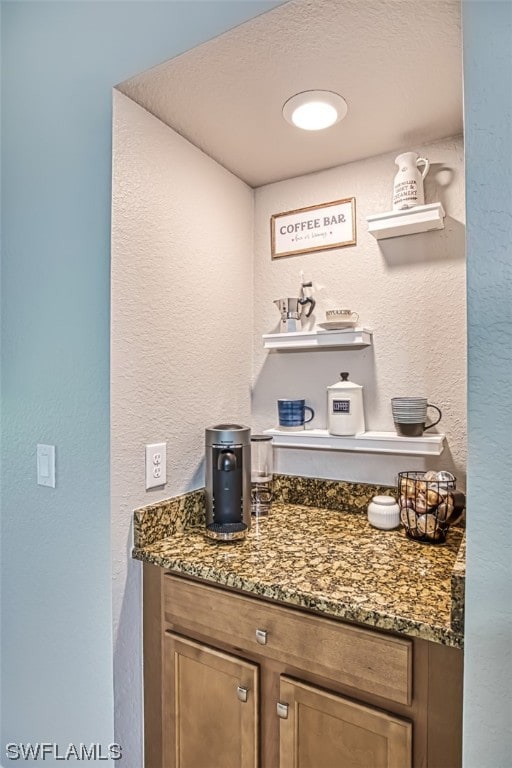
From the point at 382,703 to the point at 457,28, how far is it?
1480mm

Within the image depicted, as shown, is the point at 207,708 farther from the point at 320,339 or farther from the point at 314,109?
the point at 314,109

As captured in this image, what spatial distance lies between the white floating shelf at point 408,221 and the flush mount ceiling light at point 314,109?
12.4 inches

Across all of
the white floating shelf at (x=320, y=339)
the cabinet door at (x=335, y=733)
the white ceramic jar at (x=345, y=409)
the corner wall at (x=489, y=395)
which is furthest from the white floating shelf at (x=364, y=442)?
the cabinet door at (x=335, y=733)

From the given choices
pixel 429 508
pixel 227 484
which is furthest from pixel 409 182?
pixel 227 484

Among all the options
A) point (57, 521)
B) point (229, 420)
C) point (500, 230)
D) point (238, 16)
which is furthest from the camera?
point (229, 420)

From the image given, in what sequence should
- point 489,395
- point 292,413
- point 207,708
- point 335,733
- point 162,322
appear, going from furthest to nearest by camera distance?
point 292,413, point 162,322, point 207,708, point 335,733, point 489,395

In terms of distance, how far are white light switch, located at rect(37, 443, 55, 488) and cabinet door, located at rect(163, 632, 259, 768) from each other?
58 cm

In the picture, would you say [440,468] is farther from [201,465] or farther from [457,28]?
[457,28]

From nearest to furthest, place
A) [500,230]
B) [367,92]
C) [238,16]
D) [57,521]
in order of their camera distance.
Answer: [500,230], [238,16], [367,92], [57,521]

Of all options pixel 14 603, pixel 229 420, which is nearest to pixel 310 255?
pixel 229 420

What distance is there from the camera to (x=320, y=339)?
4.89 ft

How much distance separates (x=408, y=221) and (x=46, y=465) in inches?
53.5

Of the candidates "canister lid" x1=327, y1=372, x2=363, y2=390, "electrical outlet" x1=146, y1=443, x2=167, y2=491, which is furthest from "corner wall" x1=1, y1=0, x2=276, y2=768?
"canister lid" x1=327, y1=372, x2=363, y2=390

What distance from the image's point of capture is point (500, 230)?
0.75 meters
